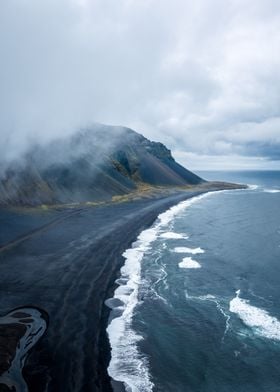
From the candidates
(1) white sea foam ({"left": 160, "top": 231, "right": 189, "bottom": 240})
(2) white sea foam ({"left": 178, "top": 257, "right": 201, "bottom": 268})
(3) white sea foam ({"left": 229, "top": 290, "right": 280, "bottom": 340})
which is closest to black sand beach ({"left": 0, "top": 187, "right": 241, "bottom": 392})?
(1) white sea foam ({"left": 160, "top": 231, "right": 189, "bottom": 240})

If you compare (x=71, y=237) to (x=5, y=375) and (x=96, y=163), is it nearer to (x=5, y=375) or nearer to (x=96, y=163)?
(x=5, y=375)

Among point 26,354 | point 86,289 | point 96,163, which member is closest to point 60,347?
point 26,354

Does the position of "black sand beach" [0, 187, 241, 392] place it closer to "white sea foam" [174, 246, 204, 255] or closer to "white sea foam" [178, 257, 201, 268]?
"white sea foam" [178, 257, 201, 268]

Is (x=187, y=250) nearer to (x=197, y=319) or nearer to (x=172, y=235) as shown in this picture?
(x=172, y=235)

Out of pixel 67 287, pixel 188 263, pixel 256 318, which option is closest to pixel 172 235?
pixel 188 263

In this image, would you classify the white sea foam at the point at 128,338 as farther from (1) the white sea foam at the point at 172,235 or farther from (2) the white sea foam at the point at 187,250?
(1) the white sea foam at the point at 172,235

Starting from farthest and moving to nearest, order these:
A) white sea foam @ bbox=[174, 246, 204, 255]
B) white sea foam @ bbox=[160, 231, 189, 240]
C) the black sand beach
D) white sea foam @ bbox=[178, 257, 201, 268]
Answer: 1. white sea foam @ bbox=[160, 231, 189, 240]
2. white sea foam @ bbox=[174, 246, 204, 255]
3. white sea foam @ bbox=[178, 257, 201, 268]
4. the black sand beach

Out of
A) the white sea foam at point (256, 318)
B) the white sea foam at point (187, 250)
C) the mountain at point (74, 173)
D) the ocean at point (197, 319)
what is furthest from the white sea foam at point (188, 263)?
the mountain at point (74, 173)
